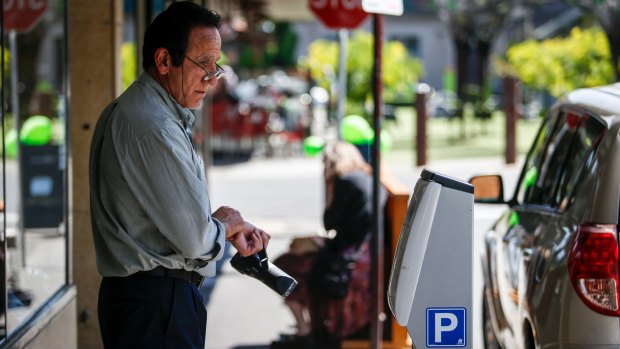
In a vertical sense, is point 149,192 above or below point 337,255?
above

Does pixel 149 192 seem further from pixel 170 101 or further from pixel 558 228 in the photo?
pixel 558 228

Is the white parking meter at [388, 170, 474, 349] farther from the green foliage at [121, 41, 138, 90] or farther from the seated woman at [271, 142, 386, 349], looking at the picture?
the green foliage at [121, 41, 138, 90]

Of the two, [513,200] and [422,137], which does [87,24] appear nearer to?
[513,200]

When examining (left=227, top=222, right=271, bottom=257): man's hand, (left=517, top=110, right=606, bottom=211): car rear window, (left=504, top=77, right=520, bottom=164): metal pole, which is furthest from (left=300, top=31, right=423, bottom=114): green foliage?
(left=227, top=222, right=271, bottom=257): man's hand

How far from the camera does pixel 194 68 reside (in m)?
3.89

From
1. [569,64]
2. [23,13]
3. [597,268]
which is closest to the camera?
[597,268]

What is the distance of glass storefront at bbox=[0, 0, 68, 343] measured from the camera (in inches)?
229

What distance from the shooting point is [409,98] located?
45156 millimetres

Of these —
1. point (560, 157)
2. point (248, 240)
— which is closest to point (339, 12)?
point (560, 157)

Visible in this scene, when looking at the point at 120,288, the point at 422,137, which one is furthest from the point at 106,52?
→ the point at 422,137

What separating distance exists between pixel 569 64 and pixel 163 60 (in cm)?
2130

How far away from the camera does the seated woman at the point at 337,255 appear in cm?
761

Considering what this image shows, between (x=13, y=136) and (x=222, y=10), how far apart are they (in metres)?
9.17

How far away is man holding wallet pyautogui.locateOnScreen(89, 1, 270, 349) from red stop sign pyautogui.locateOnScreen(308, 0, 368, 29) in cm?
698
